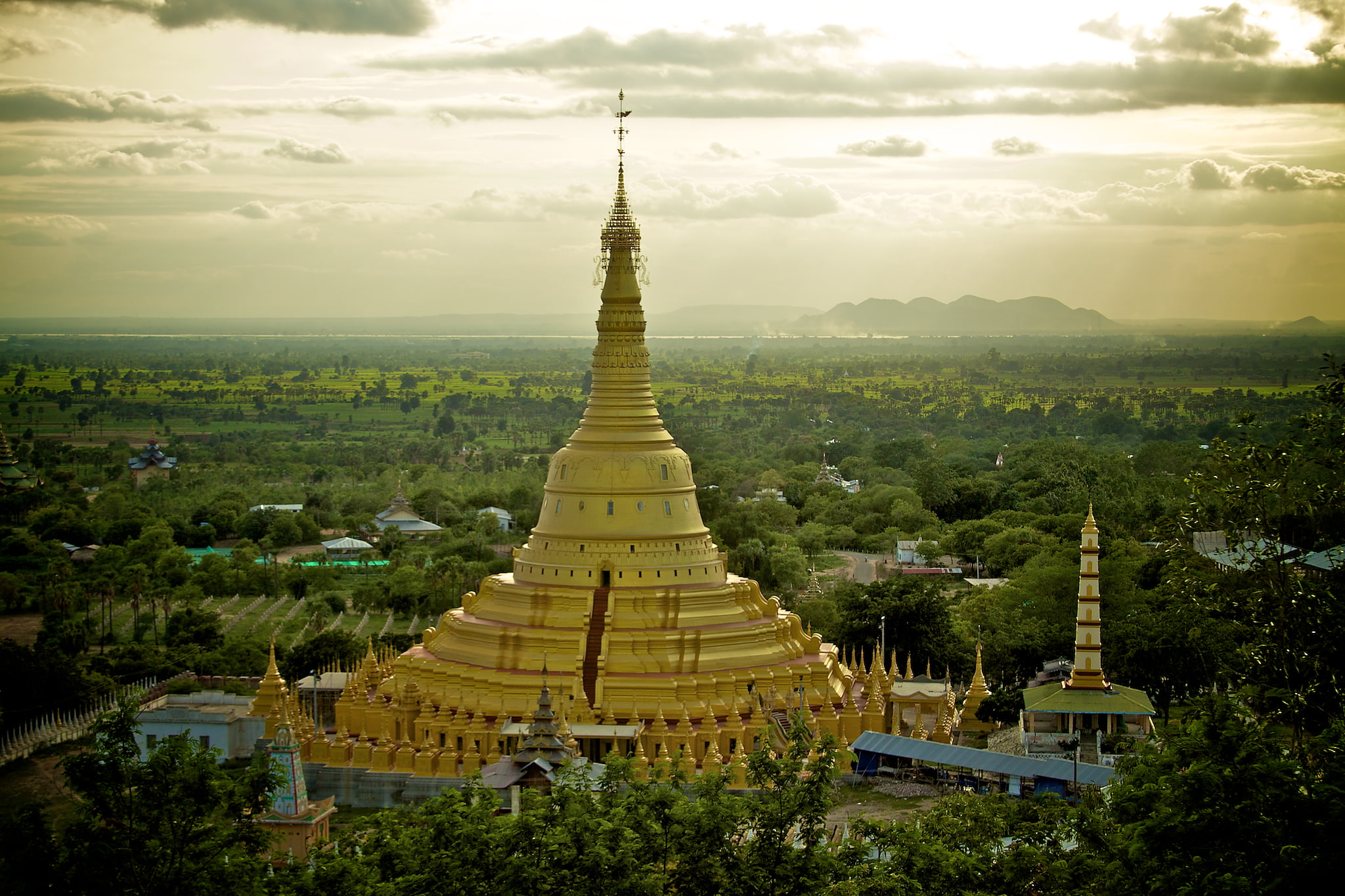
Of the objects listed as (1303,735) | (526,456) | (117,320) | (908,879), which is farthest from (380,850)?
(526,456)

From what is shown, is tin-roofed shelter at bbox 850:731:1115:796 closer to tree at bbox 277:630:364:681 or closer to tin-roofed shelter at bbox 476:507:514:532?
tree at bbox 277:630:364:681

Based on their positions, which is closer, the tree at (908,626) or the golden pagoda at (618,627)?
the golden pagoda at (618,627)

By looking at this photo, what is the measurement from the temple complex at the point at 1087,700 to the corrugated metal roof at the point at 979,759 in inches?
95.5

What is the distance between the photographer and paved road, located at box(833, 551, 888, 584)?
284 feet

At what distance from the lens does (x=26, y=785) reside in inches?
1527

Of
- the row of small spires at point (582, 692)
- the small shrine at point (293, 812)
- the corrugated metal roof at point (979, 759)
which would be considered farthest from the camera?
the row of small spires at point (582, 692)

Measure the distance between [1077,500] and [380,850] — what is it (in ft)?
237

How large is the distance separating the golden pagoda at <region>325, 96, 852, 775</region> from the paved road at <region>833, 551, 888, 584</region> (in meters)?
33.1

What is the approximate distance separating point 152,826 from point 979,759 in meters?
22.7

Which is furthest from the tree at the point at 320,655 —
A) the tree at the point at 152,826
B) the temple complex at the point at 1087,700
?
the tree at the point at 152,826

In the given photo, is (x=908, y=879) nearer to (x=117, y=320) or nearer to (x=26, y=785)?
(x=26, y=785)

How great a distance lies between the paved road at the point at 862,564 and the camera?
8654 cm

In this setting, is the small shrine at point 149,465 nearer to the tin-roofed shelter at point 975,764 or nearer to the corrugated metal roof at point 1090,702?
the tin-roofed shelter at point 975,764

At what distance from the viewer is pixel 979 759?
4284 centimetres
